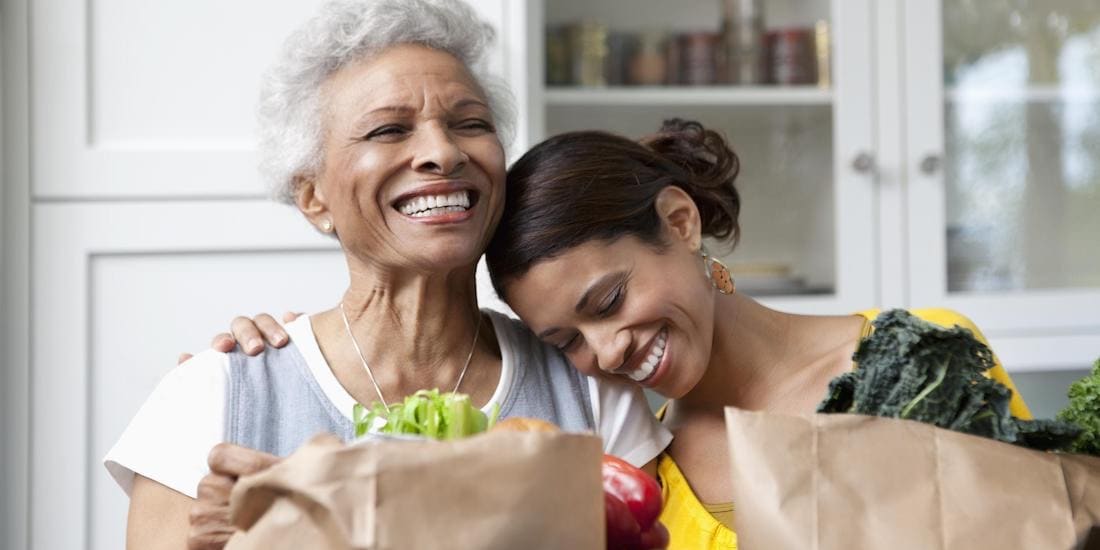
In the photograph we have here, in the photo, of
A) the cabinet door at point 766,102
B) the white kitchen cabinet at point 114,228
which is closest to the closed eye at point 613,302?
the white kitchen cabinet at point 114,228

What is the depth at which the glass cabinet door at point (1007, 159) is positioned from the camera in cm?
252

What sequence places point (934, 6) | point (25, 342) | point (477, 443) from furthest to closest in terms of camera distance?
1. point (934, 6)
2. point (25, 342)
3. point (477, 443)

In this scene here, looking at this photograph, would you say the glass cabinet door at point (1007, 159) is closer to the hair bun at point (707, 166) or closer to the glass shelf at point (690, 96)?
the glass shelf at point (690, 96)

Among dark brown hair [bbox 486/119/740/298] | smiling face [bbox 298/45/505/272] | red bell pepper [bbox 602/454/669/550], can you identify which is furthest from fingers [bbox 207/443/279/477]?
dark brown hair [bbox 486/119/740/298]

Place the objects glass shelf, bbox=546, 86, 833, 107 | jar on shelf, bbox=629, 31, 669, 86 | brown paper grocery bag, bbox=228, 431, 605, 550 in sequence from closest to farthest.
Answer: brown paper grocery bag, bbox=228, 431, 605, 550
glass shelf, bbox=546, 86, 833, 107
jar on shelf, bbox=629, 31, 669, 86

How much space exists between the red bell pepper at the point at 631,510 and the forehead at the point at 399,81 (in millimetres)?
532

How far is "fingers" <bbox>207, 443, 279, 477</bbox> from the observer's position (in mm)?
843

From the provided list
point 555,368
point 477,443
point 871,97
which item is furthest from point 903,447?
point 871,97

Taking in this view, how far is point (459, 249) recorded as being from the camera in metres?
1.24

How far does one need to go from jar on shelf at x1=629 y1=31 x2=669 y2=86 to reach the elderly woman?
3.85ft

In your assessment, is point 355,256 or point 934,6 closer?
point 355,256

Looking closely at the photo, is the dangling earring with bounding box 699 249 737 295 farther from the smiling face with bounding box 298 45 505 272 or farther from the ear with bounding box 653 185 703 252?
the smiling face with bounding box 298 45 505 272

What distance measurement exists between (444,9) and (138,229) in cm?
78

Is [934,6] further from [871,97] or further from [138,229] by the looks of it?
[138,229]
